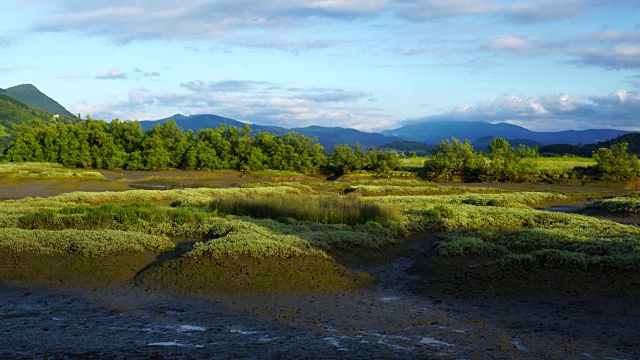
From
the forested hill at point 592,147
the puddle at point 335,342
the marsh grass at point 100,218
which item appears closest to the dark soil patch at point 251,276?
the puddle at point 335,342

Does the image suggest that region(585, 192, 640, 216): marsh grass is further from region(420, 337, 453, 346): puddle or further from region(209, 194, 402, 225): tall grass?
region(420, 337, 453, 346): puddle

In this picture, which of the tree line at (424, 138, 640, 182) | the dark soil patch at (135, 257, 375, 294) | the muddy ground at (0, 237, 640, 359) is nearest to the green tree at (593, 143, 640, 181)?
the tree line at (424, 138, 640, 182)

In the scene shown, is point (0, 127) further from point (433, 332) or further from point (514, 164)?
point (433, 332)

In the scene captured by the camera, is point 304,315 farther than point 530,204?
No

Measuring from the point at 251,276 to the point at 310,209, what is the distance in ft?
30.9

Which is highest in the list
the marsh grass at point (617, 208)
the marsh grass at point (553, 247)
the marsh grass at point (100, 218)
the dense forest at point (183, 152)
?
the dense forest at point (183, 152)

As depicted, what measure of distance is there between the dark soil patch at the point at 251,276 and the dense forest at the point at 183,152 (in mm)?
58791

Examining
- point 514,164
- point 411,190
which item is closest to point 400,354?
point 411,190

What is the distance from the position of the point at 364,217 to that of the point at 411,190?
30.1 m

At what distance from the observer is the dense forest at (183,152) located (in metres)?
74.1

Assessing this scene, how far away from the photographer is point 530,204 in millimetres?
41562

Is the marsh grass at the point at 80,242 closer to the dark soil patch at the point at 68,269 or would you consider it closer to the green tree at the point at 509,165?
the dark soil patch at the point at 68,269

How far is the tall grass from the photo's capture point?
22.3m

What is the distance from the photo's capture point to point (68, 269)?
48.1ft
